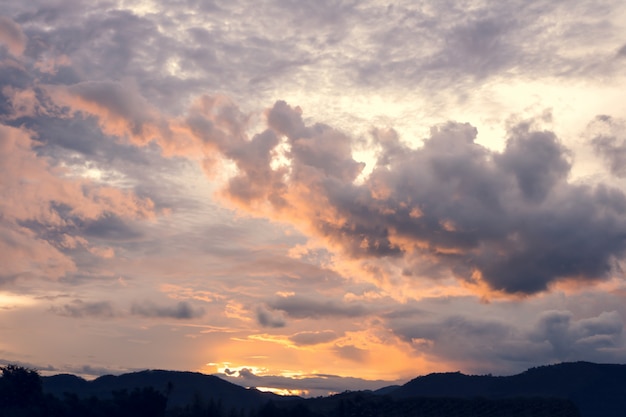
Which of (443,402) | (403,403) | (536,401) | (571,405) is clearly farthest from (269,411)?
(571,405)

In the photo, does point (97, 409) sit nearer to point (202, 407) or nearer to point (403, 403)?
point (202, 407)

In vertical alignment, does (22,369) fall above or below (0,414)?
above

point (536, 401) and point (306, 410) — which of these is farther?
point (536, 401)

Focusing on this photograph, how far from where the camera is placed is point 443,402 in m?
176

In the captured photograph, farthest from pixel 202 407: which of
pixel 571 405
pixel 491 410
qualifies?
pixel 571 405

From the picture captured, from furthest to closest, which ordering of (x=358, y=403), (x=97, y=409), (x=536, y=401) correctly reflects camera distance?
(x=536, y=401) < (x=358, y=403) < (x=97, y=409)

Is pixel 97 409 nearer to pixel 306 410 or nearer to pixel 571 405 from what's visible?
pixel 306 410

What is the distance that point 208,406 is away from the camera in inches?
6521

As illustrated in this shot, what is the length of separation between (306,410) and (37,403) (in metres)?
62.0

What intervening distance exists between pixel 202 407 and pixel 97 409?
75.9ft

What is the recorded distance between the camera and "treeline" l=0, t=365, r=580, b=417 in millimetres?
159375

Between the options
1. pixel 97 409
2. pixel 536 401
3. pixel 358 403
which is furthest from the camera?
pixel 536 401

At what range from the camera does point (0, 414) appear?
161750 mm

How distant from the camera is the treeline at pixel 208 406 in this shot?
159375 mm
